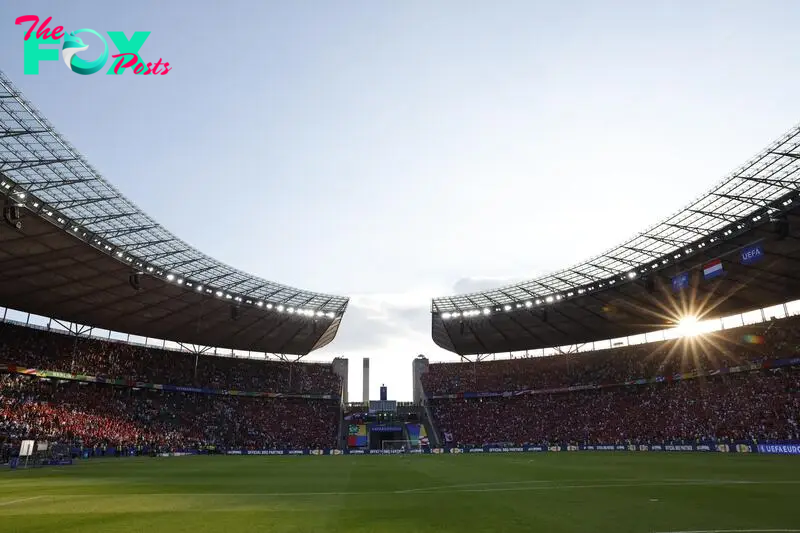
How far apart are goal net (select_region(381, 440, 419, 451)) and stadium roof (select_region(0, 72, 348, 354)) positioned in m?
21.0

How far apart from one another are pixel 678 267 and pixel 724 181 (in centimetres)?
1510

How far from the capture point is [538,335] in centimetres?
7894

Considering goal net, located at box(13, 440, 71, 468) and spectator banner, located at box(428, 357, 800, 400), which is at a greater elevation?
spectator banner, located at box(428, 357, 800, 400)

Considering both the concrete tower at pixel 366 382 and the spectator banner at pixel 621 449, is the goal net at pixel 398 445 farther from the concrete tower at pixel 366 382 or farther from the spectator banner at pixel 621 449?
the concrete tower at pixel 366 382

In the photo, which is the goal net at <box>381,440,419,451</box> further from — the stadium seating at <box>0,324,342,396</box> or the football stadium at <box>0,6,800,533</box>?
the stadium seating at <box>0,324,342,396</box>

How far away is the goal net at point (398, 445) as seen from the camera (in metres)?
79.4

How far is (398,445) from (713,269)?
57500mm

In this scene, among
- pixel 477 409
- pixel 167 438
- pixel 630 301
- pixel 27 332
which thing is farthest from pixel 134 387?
pixel 630 301

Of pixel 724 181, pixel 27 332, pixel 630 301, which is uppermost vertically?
pixel 724 181

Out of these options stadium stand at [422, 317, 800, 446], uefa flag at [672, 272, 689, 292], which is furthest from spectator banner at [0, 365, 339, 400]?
uefa flag at [672, 272, 689, 292]

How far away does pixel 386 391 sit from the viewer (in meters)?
89.9

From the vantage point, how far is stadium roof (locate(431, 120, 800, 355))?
37562mm

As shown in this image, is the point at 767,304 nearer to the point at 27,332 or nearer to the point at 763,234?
the point at 763,234

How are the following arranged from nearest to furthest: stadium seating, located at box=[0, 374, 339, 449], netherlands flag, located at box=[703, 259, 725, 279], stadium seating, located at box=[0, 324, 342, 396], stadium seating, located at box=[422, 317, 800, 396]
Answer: netherlands flag, located at box=[703, 259, 725, 279], stadium seating, located at box=[0, 374, 339, 449], stadium seating, located at box=[0, 324, 342, 396], stadium seating, located at box=[422, 317, 800, 396]
